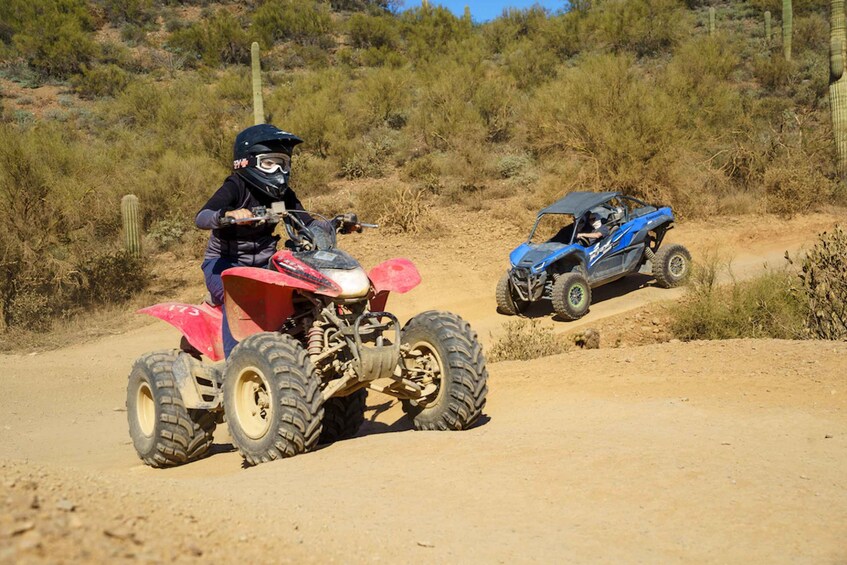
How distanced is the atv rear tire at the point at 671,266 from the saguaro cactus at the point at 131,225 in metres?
9.54

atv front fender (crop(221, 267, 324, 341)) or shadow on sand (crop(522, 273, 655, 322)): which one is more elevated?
atv front fender (crop(221, 267, 324, 341))

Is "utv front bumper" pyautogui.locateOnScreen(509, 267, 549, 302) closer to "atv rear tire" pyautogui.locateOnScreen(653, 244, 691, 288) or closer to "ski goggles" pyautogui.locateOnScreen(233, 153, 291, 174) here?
"atv rear tire" pyautogui.locateOnScreen(653, 244, 691, 288)

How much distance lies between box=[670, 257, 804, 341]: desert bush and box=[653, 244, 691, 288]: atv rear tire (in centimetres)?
320

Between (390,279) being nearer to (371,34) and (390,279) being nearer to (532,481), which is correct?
(532,481)

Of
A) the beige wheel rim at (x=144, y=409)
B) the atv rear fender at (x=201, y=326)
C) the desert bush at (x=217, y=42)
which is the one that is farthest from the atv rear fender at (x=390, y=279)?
the desert bush at (x=217, y=42)

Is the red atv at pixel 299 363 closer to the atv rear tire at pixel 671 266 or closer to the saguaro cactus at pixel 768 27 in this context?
the atv rear tire at pixel 671 266

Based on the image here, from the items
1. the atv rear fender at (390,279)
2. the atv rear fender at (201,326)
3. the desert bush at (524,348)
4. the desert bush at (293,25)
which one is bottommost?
the desert bush at (524,348)

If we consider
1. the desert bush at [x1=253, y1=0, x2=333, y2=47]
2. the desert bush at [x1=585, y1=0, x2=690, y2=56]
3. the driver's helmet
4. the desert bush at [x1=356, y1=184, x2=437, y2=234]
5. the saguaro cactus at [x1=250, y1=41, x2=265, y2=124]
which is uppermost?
the desert bush at [x1=253, y1=0, x2=333, y2=47]

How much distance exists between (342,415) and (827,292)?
526 centimetres

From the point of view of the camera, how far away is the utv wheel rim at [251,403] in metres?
5.41

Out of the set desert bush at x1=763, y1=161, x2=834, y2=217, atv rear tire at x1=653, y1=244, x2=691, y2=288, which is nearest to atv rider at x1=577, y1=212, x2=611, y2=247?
atv rear tire at x1=653, y1=244, x2=691, y2=288

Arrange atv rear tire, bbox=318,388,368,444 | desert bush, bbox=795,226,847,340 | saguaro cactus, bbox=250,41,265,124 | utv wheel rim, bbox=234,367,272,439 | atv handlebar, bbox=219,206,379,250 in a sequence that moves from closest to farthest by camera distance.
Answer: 1. utv wheel rim, bbox=234,367,272,439
2. atv handlebar, bbox=219,206,379,250
3. atv rear tire, bbox=318,388,368,444
4. desert bush, bbox=795,226,847,340
5. saguaro cactus, bbox=250,41,265,124

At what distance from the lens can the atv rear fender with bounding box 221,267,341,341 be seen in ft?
18.6

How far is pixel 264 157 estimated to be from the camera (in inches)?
235
